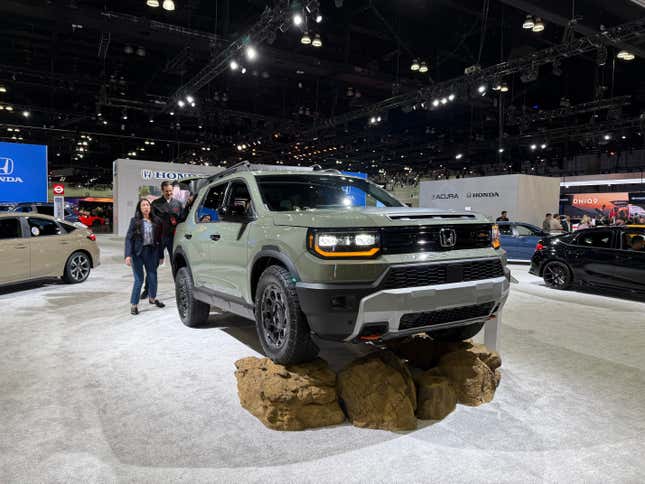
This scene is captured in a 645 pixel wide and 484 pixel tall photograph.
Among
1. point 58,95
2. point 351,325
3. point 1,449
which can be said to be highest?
point 58,95

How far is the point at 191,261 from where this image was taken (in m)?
5.11

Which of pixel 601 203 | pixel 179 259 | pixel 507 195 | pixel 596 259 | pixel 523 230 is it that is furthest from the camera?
pixel 601 203

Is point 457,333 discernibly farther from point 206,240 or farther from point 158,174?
point 158,174

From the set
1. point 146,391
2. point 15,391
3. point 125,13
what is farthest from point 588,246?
point 125,13

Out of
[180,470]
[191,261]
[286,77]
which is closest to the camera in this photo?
[180,470]

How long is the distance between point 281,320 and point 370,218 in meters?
1.06

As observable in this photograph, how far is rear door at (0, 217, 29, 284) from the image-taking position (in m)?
7.50

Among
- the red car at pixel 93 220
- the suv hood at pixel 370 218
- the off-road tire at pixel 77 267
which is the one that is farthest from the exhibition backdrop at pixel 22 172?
the red car at pixel 93 220

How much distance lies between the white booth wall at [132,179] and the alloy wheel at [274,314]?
67.2 feet

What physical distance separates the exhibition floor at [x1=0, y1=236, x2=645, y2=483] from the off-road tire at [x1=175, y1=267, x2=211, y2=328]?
0.57 feet

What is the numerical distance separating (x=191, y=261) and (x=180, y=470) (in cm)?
294

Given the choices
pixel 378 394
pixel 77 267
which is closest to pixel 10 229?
pixel 77 267

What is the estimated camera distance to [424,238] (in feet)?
10.3

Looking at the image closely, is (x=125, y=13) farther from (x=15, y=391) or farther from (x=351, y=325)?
(x=351, y=325)
